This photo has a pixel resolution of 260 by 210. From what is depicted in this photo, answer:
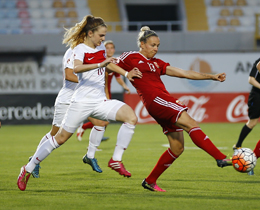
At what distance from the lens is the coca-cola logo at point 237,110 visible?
54.0 feet

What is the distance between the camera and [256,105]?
7.53 metres

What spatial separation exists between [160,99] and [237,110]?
1222 cm

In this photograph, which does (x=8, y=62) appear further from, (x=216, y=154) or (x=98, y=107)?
(x=216, y=154)

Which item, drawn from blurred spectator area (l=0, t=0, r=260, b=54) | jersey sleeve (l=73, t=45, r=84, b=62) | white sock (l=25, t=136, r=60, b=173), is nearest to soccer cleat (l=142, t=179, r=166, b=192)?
white sock (l=25, t=136, r=60, b=173)

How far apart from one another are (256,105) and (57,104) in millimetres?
3242

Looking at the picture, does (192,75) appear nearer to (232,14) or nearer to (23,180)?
(23,180)

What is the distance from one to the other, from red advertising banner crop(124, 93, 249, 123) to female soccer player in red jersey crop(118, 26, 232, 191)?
11.2 m

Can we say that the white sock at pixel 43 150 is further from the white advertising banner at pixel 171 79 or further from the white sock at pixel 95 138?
the white advertising banner at pixel 171 79

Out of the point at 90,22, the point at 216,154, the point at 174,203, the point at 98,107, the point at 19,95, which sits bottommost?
the point at 19,95

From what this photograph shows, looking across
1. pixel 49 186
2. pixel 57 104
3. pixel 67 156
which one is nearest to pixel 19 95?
pixel 67 156

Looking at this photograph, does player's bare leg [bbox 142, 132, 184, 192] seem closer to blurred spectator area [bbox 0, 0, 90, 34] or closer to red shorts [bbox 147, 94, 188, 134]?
red shorts [bbox 147, 94, 188, 134]

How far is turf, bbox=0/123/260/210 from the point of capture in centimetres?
441

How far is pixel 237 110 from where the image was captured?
16578mm

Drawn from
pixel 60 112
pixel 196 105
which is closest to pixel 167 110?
pixel 60 112
